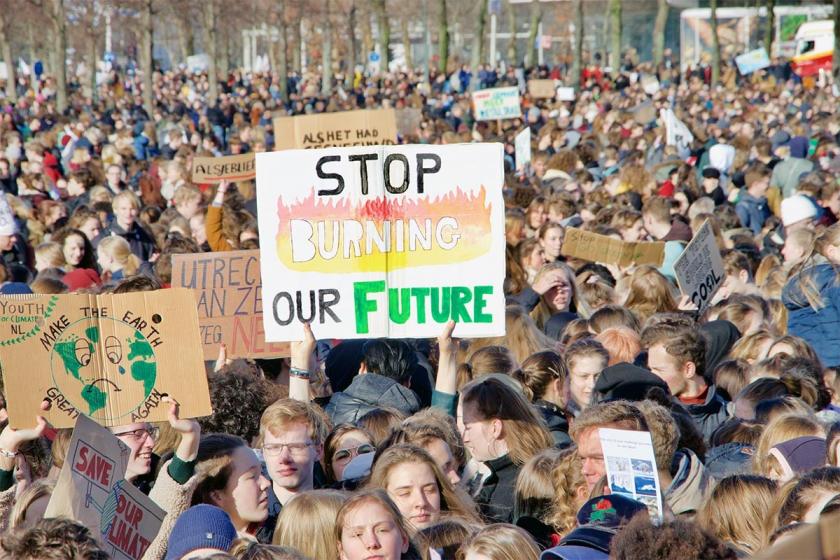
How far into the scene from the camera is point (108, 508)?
430cm

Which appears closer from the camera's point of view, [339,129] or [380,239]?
[380,239]

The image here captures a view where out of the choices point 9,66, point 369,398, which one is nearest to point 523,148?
point 369,398

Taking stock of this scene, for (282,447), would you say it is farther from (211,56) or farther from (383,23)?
(383,23)

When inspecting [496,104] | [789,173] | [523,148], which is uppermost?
[496,104]

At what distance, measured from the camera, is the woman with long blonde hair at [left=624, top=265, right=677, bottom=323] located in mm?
8266

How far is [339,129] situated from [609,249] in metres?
3.74

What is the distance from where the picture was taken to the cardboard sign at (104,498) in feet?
13.5

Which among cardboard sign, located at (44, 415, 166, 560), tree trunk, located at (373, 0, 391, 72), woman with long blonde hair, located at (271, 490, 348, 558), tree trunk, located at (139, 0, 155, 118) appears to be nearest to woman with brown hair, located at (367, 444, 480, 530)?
woman with long blonde hair, located at (271, 490, 348, 558)

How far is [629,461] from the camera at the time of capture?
4.20 meters

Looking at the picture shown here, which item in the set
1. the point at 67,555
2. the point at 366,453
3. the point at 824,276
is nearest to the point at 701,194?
the point at 824,276

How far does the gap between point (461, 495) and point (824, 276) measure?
3765mm

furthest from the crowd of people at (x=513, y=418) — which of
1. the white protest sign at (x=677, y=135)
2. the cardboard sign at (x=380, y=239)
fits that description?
the white protest sign at (x=677, y=135)

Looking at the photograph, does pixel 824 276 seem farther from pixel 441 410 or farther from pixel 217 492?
pixel 217 492

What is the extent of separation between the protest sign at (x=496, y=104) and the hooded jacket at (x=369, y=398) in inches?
689
